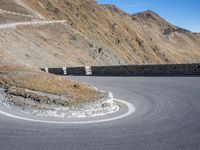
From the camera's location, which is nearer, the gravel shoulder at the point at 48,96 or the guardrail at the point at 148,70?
the gravel shoulder at the point at 48,96

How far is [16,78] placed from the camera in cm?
1403

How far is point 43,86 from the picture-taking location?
1308cm

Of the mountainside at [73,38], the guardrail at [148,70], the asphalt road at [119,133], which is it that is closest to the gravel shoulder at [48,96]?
the asphalt road at [119,133]

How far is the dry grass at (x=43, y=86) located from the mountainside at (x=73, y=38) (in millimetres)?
28722

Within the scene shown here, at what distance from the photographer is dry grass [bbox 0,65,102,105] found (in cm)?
1224

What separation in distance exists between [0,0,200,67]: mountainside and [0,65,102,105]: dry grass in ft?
94.2

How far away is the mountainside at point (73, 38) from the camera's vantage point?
6250 cm

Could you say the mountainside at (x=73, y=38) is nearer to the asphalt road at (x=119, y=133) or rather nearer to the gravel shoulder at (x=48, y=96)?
the gravel shoulder at (x=48, y=96)

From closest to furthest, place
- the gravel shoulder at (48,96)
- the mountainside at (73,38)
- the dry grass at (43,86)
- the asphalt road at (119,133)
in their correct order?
the asphalt road at (119,133)
the gravel shoulder at (48,96)
the dry grass at (43,86)
the mountainside at (73,38)

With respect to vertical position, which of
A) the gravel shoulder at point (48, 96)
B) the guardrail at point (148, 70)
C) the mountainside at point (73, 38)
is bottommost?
the gravel shoulder at point (48, 96)

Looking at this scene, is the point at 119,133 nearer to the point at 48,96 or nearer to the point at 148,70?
the point at 48,96

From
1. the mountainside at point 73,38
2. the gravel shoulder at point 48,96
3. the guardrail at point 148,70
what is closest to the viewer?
the gravel shoulder at point 48,96

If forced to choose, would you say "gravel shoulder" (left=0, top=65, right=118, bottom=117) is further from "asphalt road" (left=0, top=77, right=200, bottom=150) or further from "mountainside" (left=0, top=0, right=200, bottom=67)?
"mountainside" (left=0, top=0, right=200, bottom=67)

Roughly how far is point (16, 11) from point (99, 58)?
2198 centimetres
